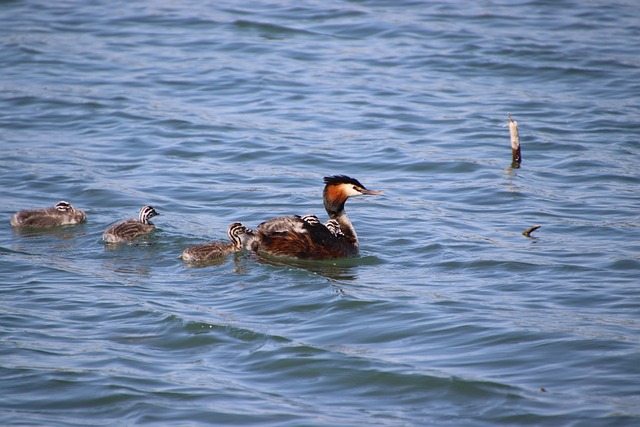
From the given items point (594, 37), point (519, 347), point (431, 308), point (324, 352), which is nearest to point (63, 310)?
point (324, 352)

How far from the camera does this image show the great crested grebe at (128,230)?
1088 centimetres

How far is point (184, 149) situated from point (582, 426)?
32.5ft

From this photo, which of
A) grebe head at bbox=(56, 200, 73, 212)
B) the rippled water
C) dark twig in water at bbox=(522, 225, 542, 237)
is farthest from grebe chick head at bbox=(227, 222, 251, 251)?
dark twig in water at bbox=(522, 225, 542, 237)

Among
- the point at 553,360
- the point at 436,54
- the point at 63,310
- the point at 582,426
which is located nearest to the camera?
the point at 582,426

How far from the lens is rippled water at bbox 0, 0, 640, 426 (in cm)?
763

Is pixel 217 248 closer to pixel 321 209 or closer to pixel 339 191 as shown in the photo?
pixel 339 191

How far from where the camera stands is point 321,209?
12.7 meters

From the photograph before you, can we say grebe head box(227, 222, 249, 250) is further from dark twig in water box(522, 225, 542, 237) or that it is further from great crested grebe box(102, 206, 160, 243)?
dark twig in water box(522, 225, 542, 237)

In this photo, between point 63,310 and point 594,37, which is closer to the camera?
point 63,310

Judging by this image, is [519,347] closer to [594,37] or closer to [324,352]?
[324,352]

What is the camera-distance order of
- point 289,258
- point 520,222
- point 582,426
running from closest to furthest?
point 582,426, point 289,258, point 520,222

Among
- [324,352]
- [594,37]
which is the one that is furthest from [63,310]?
[594,37]

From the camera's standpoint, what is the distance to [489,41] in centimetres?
2142

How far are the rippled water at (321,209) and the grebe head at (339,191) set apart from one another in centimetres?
65
